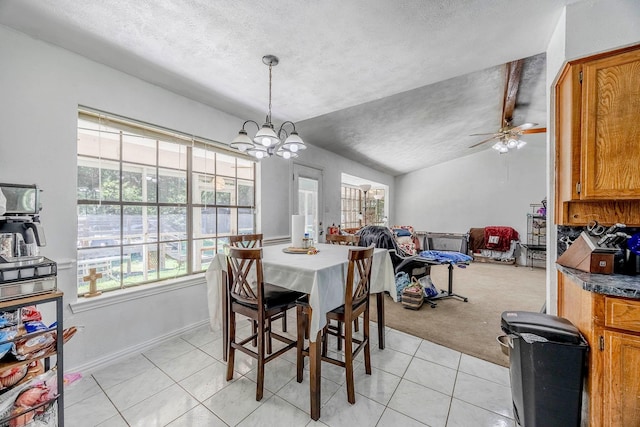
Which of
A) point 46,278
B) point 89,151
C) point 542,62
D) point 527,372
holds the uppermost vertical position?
point 542,62

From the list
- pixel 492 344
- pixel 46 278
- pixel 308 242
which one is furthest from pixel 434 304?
pixel 46 278

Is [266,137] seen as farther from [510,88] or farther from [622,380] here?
[510,88]

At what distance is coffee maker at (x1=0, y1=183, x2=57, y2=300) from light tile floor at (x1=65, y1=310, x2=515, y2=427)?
0.92 metres

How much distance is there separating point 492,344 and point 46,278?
3.27 metres

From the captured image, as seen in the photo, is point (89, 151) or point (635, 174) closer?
point (635, 174)

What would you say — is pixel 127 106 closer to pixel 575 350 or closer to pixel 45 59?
pixel 45 59

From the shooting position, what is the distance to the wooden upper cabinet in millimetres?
1467

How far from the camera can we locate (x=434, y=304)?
11.1ft

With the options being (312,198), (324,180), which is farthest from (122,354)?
(324,180)

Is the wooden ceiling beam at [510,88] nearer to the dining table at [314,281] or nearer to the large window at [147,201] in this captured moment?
the dining table at [314,281]

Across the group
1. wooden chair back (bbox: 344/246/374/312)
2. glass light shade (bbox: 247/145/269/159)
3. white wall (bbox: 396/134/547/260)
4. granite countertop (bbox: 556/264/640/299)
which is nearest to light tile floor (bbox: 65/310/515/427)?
wooden chair back (bbox: 344/246/374/312)

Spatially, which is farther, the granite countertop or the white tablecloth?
the white tablecloth

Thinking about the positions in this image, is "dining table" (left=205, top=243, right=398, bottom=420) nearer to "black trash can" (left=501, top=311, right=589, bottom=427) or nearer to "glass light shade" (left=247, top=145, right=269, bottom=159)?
"glass light shade" (left=247, top=145, right=269, bottom=159)

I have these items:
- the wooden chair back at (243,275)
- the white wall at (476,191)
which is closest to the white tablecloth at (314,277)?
the wooden chair back at (243,275)
